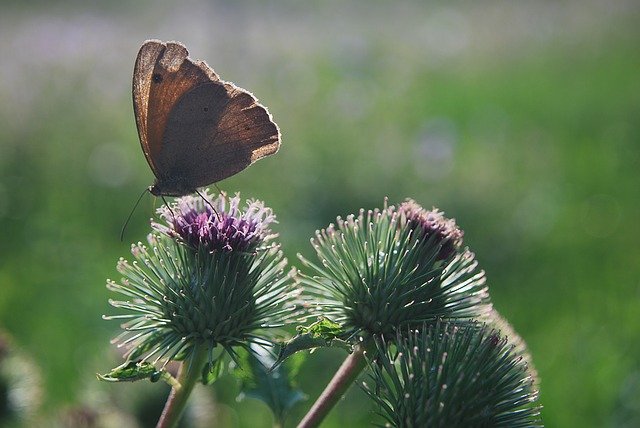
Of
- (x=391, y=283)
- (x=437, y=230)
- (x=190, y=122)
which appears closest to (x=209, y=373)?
(x=391, y=283)

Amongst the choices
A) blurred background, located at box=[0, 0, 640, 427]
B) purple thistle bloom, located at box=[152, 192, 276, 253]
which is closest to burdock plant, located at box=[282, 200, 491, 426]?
purple thistle bloom, located at box=[152, 192, 276, 253]

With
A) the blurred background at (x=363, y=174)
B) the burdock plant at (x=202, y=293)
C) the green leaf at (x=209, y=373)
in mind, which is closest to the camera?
the green leaf at (x=209, y=373)

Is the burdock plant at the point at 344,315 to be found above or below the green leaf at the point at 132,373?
above

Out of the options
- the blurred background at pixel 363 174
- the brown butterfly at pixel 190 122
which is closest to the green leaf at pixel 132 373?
the brown butterfly at pixel 190 122

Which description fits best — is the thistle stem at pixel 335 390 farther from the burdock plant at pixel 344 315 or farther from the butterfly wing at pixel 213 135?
the butterfly wing at pixel 213 135

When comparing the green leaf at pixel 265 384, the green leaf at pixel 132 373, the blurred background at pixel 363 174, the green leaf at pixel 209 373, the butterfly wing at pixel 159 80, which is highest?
the blurred background at pixel 363 174

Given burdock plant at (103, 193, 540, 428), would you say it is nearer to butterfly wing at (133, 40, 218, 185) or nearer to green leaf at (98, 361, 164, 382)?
green leaf at (98, 361, 164, 382)

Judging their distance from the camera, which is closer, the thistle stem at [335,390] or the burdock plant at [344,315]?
the burdock plant at [344,315]
